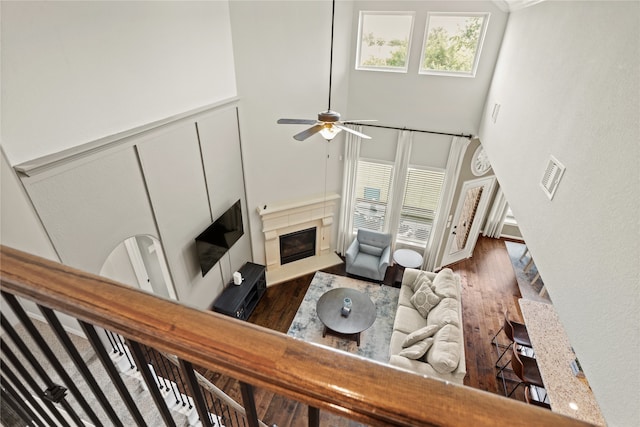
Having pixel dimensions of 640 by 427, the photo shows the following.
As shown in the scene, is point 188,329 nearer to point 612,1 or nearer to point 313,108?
point 612,1

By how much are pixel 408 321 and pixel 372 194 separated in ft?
8.68

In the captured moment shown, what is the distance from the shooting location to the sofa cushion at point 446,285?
505 cm

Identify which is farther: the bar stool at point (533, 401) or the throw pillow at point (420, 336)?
the throw pillow at point (420, 336)

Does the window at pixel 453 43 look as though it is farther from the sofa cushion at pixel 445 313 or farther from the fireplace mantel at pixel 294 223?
the sofa cushion at pixel 445 313

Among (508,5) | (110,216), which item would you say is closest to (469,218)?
(508,5)

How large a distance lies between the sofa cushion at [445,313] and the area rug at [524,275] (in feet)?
7.27

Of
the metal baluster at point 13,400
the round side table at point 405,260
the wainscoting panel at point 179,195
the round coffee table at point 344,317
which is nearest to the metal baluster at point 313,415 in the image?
the metal baluster at point 13,400

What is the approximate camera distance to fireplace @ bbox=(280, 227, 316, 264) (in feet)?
21.8

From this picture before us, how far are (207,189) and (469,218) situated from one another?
5318 millimetres

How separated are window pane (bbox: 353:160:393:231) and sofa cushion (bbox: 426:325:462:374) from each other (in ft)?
9.53

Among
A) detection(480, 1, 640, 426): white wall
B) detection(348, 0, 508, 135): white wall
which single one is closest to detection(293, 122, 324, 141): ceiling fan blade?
detection(480, 1, 640, 426): white wall

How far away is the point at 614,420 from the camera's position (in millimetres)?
1496

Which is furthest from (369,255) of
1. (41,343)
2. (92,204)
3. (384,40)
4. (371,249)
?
(41,343)

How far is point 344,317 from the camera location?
5219 mm
